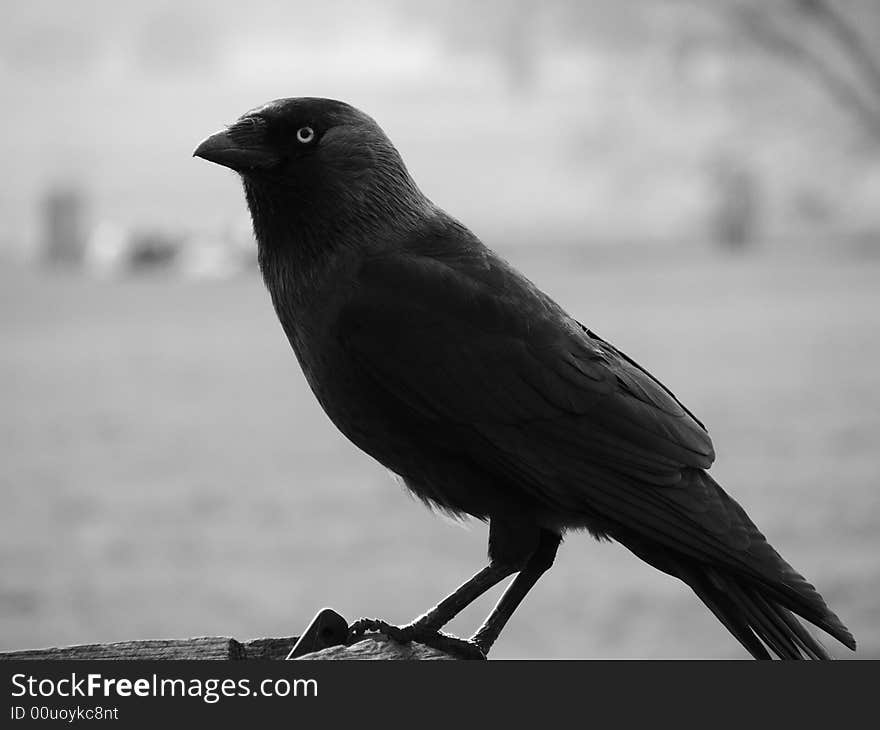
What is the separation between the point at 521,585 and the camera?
3086 mm

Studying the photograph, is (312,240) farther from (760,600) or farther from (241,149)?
(760,600)

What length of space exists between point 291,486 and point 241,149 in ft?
29.2

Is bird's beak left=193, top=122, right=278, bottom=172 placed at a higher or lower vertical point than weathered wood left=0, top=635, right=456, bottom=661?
higher

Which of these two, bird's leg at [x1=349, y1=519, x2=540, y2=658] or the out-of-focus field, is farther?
the out-of-focus field

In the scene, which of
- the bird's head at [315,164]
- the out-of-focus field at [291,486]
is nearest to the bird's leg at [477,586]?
the bird's head at [315,164]

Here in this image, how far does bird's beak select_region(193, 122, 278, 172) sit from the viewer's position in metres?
2.87

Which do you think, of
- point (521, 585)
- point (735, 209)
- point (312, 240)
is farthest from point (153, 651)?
point (735, 209)

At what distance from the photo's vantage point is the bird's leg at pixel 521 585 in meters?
3.06

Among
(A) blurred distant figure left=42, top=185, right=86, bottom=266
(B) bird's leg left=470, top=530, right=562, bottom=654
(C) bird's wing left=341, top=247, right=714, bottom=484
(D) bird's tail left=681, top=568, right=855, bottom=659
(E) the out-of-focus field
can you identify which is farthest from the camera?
(A) blurred distant figure left=42, top=185, right=86, bottom=266

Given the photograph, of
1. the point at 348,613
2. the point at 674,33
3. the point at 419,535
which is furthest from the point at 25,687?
the point at 674,33

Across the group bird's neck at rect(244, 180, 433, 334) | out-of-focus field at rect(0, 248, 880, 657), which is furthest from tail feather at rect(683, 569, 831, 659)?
out-of-focus field at rect(0, 248, 880, 657)

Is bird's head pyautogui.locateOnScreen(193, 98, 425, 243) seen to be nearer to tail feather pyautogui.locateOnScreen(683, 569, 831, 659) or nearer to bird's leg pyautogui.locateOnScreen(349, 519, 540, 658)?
bird's leg pyautogui.locateOnScreen(349, 519, 540, 658)

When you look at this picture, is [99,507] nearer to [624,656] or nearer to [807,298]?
[624,656]

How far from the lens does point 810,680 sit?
8.90ft
